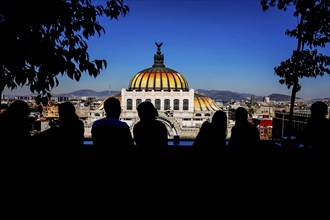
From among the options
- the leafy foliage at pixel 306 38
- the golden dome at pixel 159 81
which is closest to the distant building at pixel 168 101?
the golden dome at pixel 159 81

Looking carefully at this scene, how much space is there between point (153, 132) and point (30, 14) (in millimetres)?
2345

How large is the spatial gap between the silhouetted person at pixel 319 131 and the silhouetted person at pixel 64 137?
3.98 meters

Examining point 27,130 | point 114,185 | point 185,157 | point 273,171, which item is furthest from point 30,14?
point 273,171

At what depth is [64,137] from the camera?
5.32 meters

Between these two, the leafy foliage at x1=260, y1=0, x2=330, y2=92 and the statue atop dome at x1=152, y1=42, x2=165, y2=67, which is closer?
the leafy foliage at x1=260, y1=0, x2=330, y2=92

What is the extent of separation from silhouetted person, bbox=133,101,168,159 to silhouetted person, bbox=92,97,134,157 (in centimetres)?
20

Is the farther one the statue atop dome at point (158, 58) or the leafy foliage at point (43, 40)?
the statue atop dome at point (158, 58)

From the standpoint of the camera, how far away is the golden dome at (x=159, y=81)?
50.4 meters

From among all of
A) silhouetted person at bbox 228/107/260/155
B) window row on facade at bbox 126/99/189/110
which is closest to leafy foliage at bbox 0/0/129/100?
silhouetted person at bbox 228/107/260/155

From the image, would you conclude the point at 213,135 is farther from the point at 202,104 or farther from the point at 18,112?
the point at 202,104

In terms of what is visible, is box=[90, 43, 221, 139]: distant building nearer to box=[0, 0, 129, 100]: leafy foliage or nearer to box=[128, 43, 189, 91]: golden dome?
box=[128, 43, 189, 91]: golden dome

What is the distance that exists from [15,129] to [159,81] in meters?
45.7

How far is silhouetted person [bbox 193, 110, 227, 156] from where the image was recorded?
521 centimetres

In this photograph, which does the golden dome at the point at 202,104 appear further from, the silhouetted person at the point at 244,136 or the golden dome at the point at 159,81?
the silhouetted person at the point at 244,136
